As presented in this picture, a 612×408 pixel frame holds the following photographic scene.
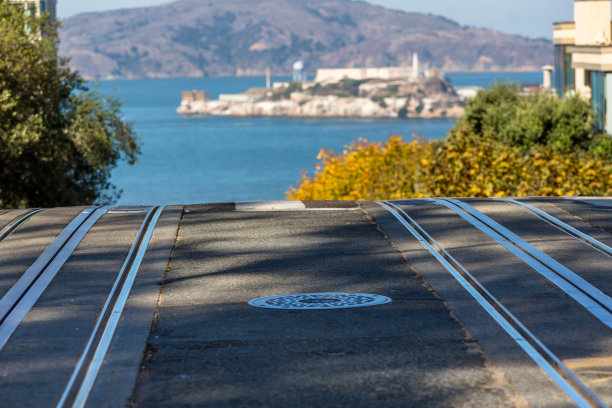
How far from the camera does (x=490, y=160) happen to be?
18234 mm

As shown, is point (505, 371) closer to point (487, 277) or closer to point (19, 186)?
point (487, 277)

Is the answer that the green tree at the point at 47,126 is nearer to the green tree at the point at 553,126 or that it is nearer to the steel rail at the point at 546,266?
the green tree at the point at 553,126

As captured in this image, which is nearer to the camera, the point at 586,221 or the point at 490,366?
the point at 490,366

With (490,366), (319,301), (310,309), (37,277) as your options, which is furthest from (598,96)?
(490,366)

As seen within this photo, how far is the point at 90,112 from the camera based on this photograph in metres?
28.1

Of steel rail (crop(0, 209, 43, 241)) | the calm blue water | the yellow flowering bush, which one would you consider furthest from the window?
the calm blue water

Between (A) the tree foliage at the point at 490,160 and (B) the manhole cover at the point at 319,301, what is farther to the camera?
(A) the tree foliage at the point at 490,160

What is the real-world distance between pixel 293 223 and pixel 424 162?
7060 mm

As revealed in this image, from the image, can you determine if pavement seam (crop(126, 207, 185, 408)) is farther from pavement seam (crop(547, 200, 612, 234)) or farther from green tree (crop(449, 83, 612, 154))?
green tree (crop(449, 83, 612, 154))

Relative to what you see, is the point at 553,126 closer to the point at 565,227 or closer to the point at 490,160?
the point at 490,160

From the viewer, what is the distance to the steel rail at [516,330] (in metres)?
5.71

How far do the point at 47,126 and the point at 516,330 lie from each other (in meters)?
21.9

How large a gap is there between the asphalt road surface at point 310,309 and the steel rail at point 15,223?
6 centimetres

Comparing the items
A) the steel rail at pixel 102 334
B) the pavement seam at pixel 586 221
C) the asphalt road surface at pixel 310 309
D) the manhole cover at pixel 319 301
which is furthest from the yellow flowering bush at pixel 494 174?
the manhole cover at pixel 319 301
